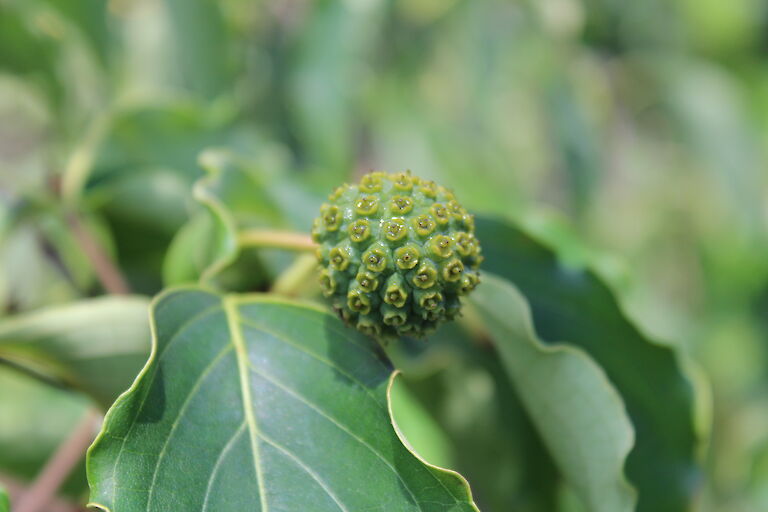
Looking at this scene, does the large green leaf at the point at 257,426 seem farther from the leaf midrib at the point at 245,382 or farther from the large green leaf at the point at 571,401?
the large green leaf at the point at 571,401

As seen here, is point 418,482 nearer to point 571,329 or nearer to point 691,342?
point 571,329

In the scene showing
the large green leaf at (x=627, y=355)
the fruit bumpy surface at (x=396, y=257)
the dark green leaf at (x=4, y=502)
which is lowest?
the dark green leaf at (x=4, y=502)

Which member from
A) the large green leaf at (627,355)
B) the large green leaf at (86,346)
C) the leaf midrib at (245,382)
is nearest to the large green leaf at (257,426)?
the leaf midrib at (245,382)

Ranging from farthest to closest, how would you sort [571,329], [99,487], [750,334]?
[750,334] → [571,329] → [99,487]

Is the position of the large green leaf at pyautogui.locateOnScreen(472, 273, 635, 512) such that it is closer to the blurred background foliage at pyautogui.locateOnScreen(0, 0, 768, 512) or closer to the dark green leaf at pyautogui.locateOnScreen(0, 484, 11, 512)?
the blurred background foliage at pyautogui.locateOnScreen(0, 0, 768, 512)

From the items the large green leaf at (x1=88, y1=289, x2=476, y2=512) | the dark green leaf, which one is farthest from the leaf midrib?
the dark green leaf

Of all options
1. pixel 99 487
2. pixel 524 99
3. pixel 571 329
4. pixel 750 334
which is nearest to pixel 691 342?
pixel 750 334
